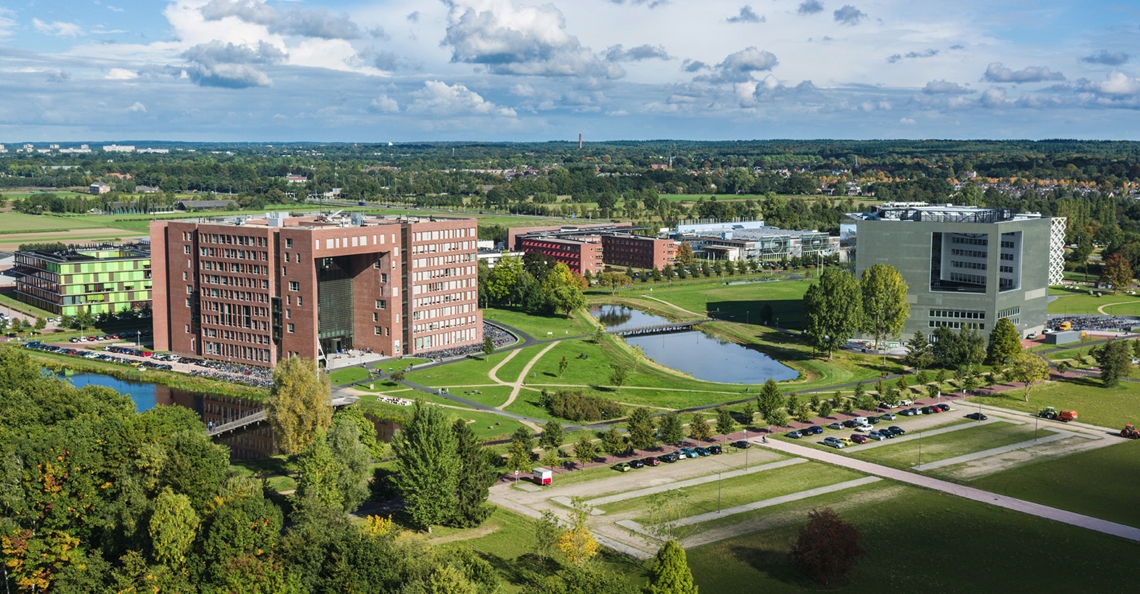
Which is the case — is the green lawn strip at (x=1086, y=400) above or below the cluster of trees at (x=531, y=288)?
below

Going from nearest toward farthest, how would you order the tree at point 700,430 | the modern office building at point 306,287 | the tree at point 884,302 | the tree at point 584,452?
the tree at point 584,452
the tree at point 700,430
the modern office building at point 306,287
the tree at point 884,302

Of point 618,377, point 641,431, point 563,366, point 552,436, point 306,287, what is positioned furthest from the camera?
point 306,287

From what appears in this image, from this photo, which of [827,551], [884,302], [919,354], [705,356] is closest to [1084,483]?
[827,551]

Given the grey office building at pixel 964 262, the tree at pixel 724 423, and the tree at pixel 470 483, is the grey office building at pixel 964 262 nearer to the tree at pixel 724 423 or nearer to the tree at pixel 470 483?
the tree at pixel 724 423

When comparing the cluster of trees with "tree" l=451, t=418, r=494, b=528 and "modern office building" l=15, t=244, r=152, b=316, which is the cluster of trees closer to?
"modern office building" l=15, t=244, r=152, b=316

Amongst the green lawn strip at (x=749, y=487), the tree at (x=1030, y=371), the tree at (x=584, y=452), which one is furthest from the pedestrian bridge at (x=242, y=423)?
the tree at (x=1030, y=371)

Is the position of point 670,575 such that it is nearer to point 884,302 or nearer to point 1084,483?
point 1084,483
